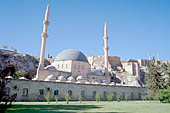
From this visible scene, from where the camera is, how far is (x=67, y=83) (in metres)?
19.0

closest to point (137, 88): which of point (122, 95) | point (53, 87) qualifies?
point (122, 95)

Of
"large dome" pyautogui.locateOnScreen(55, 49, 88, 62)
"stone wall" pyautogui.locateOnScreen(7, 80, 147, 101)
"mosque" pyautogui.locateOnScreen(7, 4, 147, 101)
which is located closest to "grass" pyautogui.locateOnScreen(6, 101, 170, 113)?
"stone wall" pyautogui.locateOnScreen(7, 80, 147, 101)

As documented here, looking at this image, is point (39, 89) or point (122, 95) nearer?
point (39, 89)

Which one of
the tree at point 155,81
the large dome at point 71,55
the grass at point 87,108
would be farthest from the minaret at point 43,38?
the tree at point 155,81

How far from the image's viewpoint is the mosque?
16.9 meters

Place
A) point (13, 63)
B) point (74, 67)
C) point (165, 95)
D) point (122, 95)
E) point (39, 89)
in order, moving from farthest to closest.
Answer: point (13, 63) → point (74, 67) → point (122, 95) → point (39, 89) → point (165, 95)

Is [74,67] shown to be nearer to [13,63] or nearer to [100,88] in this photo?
[100,88]

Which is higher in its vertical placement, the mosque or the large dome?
the large dome

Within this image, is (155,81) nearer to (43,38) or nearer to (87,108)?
(87,108)

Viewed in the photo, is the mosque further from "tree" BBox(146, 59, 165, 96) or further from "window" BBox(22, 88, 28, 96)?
"tree" BBox(146, 59, 165, 96)

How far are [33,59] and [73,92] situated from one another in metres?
24.3

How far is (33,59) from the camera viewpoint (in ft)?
131

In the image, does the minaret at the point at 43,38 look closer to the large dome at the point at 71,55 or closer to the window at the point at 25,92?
the large dome at the point at 71,55

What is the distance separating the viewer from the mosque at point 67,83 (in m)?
16.9
